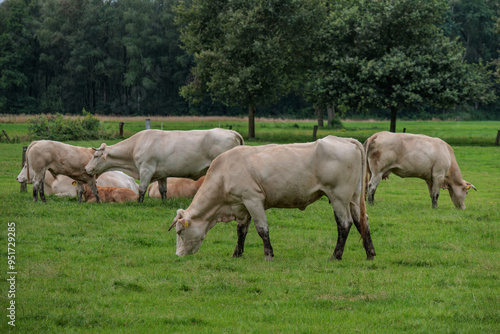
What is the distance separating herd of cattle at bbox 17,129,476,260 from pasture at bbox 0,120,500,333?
73cm

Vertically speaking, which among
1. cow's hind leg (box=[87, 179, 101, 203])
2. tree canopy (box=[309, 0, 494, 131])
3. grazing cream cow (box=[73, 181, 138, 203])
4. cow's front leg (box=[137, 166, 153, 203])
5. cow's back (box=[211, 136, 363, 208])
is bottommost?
grazing cream cow (box=[73, 181, 138, 203])

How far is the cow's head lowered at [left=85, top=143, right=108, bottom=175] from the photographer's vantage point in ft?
46.9

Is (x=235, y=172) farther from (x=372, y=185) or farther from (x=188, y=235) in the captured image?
(x=372, y=185)

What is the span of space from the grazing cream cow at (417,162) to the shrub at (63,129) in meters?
21.7

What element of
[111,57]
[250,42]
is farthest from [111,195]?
[111,57]

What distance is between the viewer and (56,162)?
47.0ft

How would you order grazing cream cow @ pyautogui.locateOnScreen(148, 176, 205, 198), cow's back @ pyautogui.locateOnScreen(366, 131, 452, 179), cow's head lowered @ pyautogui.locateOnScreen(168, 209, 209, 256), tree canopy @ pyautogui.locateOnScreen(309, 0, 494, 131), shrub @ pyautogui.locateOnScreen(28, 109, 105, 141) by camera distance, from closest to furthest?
1. cow's head lowered @ pyautogui.locateOnScreen(168, 209, 209, 256)
2. cow's back @ pyautogui.locateOnScreen(366, 131, 452, 179)
3. grazing cream cow @ pyautogui.locateOnScreen(148, 176, 205, 198)
4. shrub @ pyautogui.locateOnScreen(28, 109, 105, 141)
5. tree canopy @ pyautogui.locateOnScreen(309, 0, 494, 131)

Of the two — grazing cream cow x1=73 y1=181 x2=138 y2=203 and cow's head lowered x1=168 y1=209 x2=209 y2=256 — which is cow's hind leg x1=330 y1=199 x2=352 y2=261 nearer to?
cow's head lowered x1=168 y1=209 x2=209 y2=256

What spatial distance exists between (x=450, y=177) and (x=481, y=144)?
22821 mm

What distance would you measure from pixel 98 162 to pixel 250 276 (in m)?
7.91

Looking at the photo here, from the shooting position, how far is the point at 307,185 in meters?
8.83

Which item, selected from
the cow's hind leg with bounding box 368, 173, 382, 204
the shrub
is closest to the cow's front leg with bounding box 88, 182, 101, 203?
the cow's hind leg with bounding box 368, 173, 382, 204

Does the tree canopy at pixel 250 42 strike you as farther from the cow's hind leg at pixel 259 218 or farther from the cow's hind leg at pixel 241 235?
the cow's hind leg at pixel 259 218

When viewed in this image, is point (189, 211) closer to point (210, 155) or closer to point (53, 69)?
point (210, 155)
